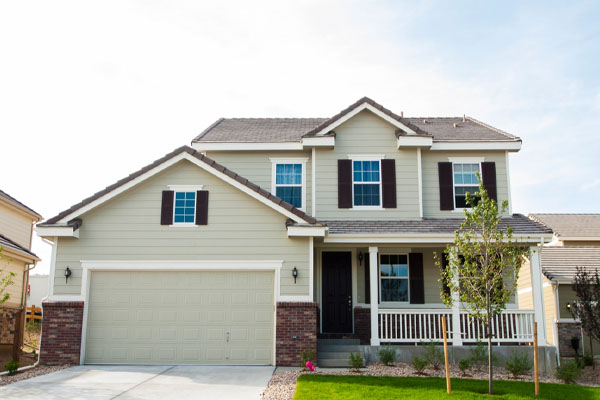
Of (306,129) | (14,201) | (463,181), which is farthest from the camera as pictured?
(14,201)

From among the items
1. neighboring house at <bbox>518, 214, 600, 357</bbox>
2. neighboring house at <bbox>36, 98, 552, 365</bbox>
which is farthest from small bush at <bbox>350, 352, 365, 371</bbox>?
neighboring house at <bbox>518, 214, 600, 357</bbox>

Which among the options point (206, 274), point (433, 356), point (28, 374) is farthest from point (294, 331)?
point (28, 374)

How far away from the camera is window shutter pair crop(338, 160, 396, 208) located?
52.9ft

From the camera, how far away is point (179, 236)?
1412 cm

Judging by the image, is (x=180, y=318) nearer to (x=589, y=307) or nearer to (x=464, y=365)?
(x=464, y=365)

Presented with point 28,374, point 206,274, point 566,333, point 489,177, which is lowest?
point 28,374

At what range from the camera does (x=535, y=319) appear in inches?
555

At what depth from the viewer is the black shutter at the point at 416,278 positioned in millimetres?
16062

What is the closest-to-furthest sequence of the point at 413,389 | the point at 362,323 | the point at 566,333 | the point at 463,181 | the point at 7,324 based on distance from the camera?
1. the point at 413,389
2. the point at 362,323
3. the point at 463,181
4. the point at 566,333
5. the point at 7,324

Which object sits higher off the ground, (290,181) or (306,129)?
(306,129)

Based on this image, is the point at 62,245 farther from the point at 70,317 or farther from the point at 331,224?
the point at 331,224

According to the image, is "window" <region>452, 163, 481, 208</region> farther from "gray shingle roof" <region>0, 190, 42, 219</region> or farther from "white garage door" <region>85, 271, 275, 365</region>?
"gray shingle roof" <region>0, 190, 42, 219</region>

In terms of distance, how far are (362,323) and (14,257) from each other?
41.7 feet

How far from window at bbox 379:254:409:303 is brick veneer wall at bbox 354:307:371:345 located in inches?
31.9
